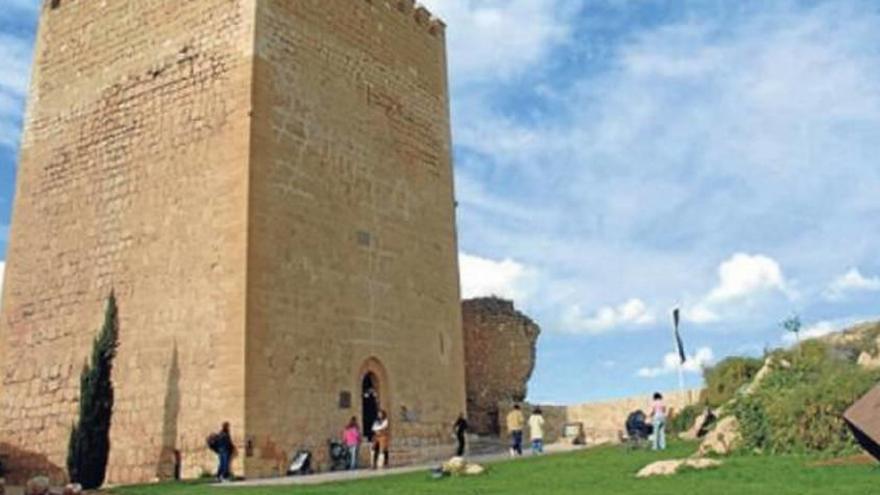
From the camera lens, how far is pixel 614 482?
9.95 meters

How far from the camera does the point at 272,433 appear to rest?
14.3 m

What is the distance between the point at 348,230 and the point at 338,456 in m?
4.19

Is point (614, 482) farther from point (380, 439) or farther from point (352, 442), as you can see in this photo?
point (380, 439)

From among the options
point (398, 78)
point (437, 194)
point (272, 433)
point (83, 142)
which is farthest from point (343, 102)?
point (272, 433)

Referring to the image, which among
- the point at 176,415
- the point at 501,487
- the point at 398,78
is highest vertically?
the point at 398,78

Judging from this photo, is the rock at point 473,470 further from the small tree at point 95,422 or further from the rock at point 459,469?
the small tree at point 95,422

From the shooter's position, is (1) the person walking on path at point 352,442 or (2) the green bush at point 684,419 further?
(2) the green bush at point 684,419

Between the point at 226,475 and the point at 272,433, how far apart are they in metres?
1.08

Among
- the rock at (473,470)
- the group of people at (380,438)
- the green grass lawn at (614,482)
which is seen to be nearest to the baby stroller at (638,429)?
the group of people at (380,438)

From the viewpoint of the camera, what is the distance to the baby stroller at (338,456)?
1540cm

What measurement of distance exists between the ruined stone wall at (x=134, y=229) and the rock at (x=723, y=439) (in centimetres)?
715

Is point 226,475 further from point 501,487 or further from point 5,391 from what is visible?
point 5,391

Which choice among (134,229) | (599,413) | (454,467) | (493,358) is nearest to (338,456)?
(454,467)

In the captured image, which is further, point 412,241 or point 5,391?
point 412,241
